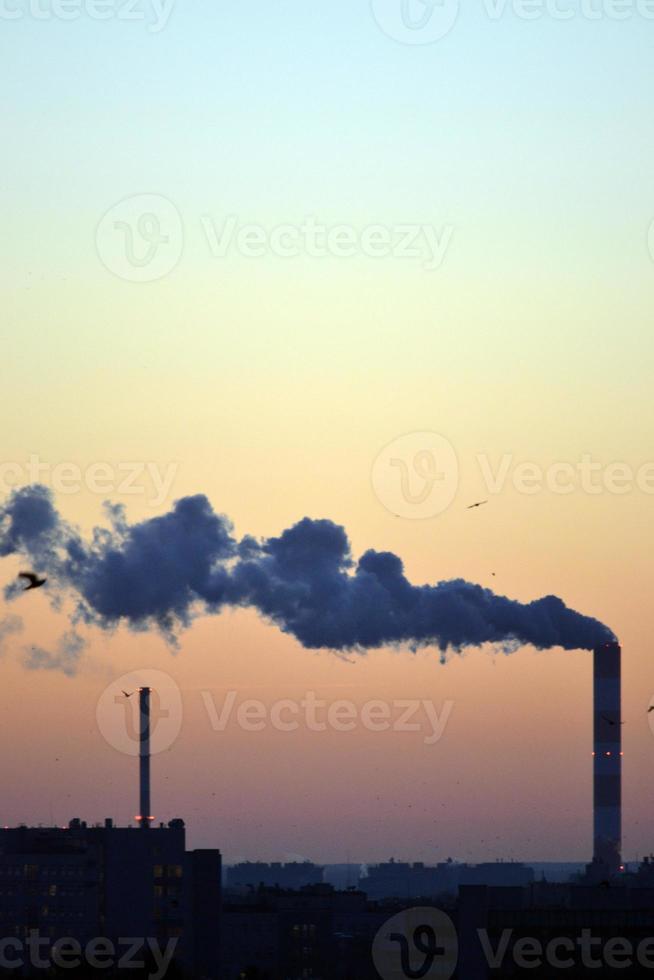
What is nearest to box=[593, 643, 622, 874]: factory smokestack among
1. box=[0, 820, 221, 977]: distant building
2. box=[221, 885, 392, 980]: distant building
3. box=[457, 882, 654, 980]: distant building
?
box=[221, 885, 392, 980]: distant building

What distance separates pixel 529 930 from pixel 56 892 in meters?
37.4

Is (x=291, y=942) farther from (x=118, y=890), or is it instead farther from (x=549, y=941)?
(x=549, y=941)

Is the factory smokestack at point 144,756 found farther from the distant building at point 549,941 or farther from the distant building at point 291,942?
the distant building at point 549,941

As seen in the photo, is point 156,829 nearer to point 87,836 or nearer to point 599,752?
point 87,836

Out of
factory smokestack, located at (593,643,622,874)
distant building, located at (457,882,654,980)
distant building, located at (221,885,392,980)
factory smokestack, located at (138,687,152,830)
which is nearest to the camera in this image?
distant building, located at (457,882,654,980)

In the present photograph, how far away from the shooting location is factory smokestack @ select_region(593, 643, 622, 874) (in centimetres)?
11844

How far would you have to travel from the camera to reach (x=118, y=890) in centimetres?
10619

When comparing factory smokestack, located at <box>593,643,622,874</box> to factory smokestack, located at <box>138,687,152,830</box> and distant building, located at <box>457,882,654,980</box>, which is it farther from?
distant building, located at <box>457,882,654,980</box>

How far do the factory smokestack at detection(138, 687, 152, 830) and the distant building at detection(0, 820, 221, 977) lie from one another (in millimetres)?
5079

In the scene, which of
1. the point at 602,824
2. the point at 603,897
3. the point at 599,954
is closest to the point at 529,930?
the point at 599,954

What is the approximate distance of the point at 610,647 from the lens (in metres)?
118

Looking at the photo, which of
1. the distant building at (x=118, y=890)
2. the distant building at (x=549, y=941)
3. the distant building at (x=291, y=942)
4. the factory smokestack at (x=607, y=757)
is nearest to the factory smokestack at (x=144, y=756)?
the distant building at (x=118, y=890)

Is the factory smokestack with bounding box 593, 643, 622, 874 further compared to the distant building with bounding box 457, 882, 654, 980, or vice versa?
the factory smokestack with bounding box 593, 643, 622, 874

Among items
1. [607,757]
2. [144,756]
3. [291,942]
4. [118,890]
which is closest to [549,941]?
[118,890]
